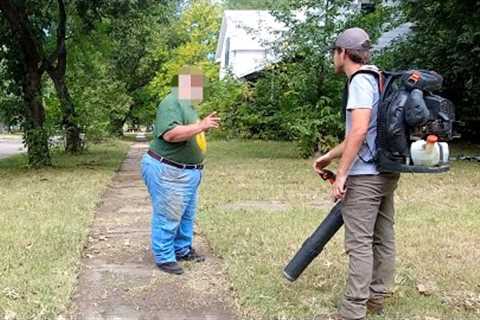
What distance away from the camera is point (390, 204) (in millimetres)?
3949

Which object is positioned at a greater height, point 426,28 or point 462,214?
point 426,28

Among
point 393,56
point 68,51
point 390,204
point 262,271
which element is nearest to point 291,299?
point 262,271

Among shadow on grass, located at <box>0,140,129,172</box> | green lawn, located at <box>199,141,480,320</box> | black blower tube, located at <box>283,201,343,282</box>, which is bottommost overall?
shadow on grass, located at <box>0,140,129,172</box>

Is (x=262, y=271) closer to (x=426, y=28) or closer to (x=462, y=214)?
(x=462, y=214)

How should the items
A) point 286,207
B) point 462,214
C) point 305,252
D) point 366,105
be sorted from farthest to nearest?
point 286,207, point 462,214, point 305,252, point 366,105

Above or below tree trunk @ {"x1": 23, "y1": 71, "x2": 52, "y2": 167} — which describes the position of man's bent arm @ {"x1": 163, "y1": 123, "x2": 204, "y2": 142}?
above

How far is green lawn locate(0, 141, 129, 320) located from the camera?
4086mm

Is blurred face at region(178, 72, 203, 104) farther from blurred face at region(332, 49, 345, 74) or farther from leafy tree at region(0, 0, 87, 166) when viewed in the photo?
leafy tree at region(0, 0, 87, 166)

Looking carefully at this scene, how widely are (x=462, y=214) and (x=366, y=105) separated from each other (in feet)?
14.4

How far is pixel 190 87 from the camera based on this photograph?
4.82 m

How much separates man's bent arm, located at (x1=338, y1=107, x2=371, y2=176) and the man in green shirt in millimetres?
1543

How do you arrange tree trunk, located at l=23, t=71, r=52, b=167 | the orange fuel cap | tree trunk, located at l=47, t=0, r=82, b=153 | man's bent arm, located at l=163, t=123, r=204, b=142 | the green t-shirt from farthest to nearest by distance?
tree trunk, located at l=47, t=0, r=82, b=153 → tree trunk, located at l=23, t=71, r=52, b=167 → the green t-shirt → man's bent arm, located at l=163, t=123, r=204, b=142 → the orange fuel cap

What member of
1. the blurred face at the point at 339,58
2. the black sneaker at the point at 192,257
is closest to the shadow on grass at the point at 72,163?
the black sneaker at the point at 192,257

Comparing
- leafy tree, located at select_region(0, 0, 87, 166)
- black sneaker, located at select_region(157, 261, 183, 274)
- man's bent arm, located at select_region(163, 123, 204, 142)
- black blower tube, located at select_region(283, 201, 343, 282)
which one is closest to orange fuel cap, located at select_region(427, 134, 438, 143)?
black blower tube, located at select_region(283, 201, 343, 282)
